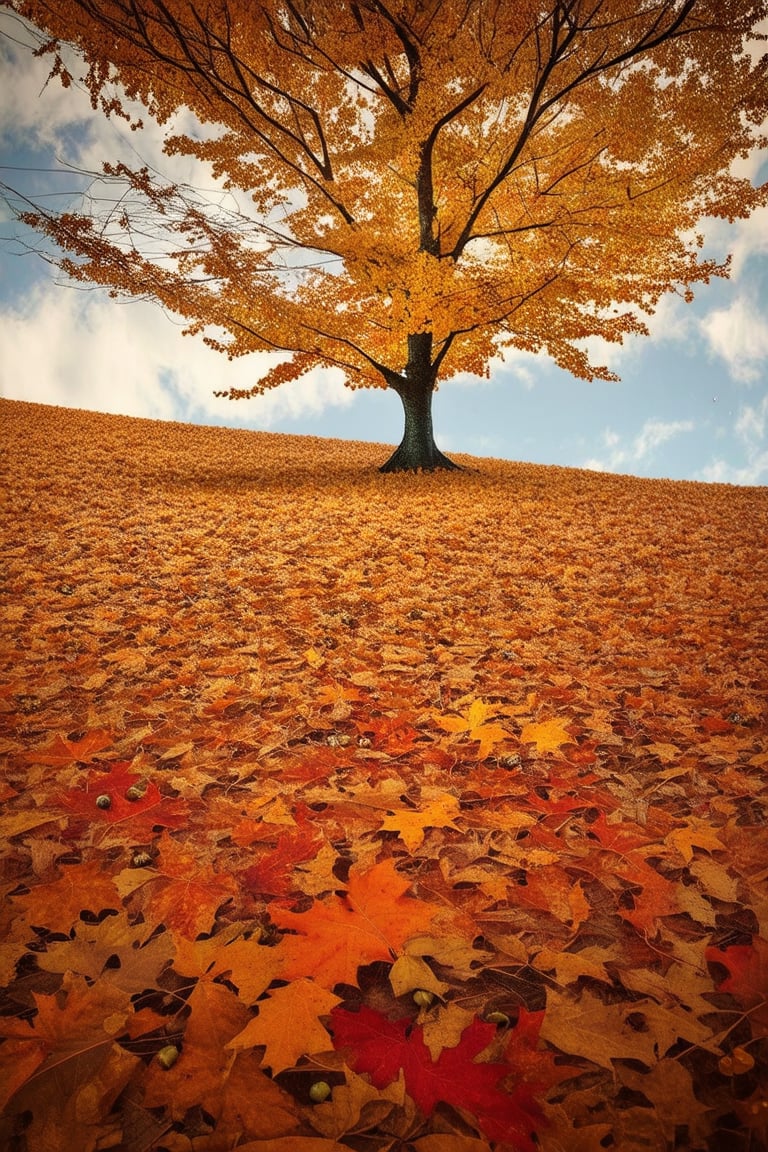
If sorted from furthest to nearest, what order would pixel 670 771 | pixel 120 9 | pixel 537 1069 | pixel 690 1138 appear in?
pixel 120 9, pixel 670 771, pixel 537 1069, pixel 690 1138

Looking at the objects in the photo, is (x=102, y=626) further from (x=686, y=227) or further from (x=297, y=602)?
(x=686, y=227)

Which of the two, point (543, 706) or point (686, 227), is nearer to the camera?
point (543, 706)

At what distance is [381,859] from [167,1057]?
0.80 metres

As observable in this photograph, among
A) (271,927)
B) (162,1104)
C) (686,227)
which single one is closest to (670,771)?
(271,927)

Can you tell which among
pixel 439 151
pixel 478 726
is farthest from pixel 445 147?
pixel 478 726

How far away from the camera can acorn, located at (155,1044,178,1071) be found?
122cm

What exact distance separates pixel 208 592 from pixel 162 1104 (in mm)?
3461

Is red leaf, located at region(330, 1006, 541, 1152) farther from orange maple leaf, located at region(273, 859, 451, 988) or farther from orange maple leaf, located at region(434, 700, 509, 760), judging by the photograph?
orange maple leaf, located at region(434, 700, 509, 760)

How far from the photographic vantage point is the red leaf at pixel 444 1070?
1125mm

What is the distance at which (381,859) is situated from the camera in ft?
6.22

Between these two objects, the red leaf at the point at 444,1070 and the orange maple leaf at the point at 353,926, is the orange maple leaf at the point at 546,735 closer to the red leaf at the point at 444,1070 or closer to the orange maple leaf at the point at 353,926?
the orange maple leaf at the point at 353,926

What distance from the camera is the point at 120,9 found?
6.31 meters

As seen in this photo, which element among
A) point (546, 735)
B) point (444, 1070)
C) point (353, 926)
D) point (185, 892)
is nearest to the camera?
point (444, 1070)

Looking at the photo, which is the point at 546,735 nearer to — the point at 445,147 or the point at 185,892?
the point at 185,892
